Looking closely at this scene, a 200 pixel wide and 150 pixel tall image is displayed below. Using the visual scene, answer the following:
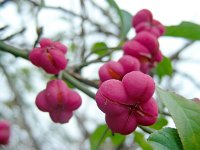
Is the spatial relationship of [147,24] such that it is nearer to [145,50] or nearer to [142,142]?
[145,50]

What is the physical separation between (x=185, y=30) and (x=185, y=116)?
75 cm

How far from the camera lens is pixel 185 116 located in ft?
2.81

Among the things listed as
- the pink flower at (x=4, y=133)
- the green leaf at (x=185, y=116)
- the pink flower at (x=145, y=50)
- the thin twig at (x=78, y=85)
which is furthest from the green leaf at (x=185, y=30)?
the pink flower at (x=4, y=133)

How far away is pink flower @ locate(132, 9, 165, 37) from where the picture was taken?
138 centimetres

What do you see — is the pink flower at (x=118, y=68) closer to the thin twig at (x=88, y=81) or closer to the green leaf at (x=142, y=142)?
the thin twig at (x=88, y=81)

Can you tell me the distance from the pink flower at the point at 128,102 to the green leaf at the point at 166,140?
61 millimetres

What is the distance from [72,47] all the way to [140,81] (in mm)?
2692

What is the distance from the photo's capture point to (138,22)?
147 cm

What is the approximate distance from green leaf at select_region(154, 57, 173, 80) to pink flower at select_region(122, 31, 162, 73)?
1.12 feet

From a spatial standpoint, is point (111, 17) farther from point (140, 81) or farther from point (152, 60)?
point (140, 81)

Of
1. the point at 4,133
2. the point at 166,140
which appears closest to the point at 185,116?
the point at 166,140

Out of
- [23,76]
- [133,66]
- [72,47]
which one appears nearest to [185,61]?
[72,47]

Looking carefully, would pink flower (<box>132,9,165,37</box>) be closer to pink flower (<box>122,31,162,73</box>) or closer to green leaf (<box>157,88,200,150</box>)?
pink flower (<box>122,31,162,73</box>)

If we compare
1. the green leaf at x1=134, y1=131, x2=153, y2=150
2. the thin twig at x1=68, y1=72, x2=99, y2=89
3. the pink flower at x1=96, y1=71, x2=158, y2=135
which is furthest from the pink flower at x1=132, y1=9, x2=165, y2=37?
the pink flower at x1=96, y1=71, x2=158, y2=135
